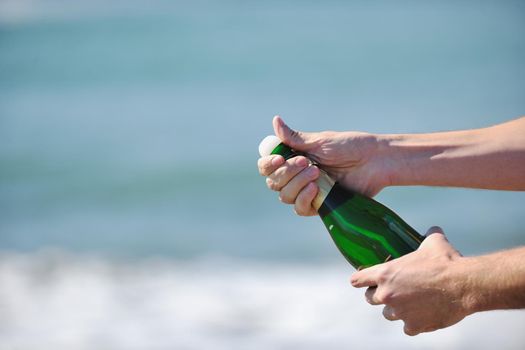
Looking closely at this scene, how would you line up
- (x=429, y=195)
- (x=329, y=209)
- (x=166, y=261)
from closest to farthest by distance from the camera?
(x=329, y=209), (x=166, y=261), (x=429, y=195)

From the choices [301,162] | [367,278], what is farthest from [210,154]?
[367,278]

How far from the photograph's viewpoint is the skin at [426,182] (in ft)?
7.01

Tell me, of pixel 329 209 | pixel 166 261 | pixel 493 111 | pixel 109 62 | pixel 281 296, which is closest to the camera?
pixel 329 209

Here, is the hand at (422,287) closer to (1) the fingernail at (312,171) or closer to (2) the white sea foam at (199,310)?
(1) the fingernail at (312,171)

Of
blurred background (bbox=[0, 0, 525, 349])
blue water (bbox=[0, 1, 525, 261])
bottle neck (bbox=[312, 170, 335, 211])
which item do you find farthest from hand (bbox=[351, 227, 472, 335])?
blue water (bbox=[0, 1, 525, 261])

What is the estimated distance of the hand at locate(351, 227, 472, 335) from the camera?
218 cm

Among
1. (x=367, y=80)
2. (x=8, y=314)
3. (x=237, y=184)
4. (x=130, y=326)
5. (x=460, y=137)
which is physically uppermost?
(x=367, y=80)

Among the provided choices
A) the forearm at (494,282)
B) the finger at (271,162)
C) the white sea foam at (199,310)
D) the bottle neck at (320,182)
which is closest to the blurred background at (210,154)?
the white sea foam at (199,310)

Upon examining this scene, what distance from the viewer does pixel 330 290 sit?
19.8 ft

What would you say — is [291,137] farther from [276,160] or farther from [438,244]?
[438,244]

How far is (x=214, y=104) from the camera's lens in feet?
39.2

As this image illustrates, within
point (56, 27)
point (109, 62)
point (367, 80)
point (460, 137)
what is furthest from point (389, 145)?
point (56, 27)

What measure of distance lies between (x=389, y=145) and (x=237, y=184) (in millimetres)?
6476

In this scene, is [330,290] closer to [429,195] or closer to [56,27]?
[429,195]
